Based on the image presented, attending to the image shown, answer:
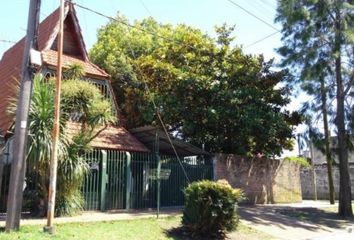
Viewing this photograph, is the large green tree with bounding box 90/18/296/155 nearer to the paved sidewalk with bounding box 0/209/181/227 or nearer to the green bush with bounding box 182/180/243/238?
the paved sidewalk with bounding box 0/209/181/227

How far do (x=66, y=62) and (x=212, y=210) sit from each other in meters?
10.6

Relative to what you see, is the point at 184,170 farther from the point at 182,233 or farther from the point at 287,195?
the point at 287,195

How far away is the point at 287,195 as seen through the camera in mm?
24156

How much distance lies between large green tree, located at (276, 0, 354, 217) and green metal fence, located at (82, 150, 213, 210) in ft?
20.7

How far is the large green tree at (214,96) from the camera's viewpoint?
1998 cm

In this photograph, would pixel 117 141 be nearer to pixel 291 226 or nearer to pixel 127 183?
pixel 127 183

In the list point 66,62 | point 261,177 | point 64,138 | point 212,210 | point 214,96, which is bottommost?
point 212,210

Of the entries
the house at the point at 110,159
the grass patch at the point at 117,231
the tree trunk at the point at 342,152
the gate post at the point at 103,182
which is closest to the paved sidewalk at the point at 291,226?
the grass patch at the point at 117,231

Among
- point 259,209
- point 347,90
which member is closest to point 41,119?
point 259,209

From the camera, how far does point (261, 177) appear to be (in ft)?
72.9

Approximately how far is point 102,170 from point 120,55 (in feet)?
40.7

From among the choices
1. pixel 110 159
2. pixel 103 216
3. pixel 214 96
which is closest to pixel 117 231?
pixel 103 216

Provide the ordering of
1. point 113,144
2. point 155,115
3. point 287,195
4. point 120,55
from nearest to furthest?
point 113,144 < point 155,115 < point 287,195 < point 120,55

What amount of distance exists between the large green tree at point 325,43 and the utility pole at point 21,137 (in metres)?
11.9
